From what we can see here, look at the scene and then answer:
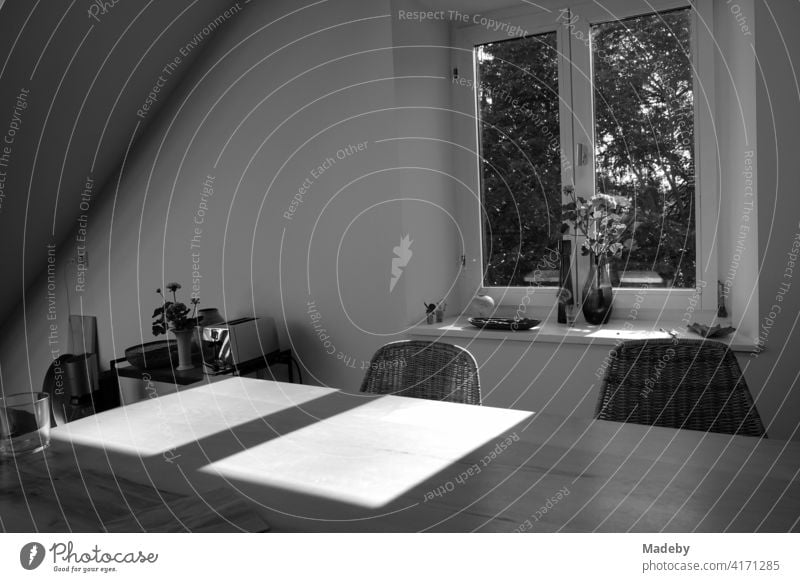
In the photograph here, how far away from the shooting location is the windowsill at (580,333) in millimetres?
2412

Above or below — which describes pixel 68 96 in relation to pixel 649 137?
above

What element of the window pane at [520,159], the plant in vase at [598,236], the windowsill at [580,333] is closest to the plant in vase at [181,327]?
the windowsill at [580,333]

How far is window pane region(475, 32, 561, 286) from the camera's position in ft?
9.40

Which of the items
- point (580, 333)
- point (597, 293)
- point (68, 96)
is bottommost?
point (580, 333)

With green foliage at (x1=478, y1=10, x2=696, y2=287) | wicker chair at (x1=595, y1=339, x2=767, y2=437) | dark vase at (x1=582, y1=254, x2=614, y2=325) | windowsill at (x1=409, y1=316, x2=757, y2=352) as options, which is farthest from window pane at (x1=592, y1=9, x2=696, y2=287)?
wicker chair at (x1=595, y1=339, x2=767, y2=437)

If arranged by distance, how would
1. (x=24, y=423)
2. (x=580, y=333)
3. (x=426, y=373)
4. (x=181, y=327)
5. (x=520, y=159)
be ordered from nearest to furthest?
(x=24, y=423), (x=426, y=373), (x=580, y=333), (x=181, y=327), (x=520, y=159)

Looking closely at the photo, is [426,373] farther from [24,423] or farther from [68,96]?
[68,96]

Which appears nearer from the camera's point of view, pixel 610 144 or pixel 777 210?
pixel 777 210

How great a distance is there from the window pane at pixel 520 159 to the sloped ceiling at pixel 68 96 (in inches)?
50.9

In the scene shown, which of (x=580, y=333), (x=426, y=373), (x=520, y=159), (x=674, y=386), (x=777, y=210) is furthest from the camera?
(x=520, y=159)

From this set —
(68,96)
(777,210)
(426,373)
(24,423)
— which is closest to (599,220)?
(777,210)

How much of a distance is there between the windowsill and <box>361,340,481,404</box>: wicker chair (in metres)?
0.66

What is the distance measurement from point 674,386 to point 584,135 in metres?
1.37

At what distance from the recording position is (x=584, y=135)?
2.79 meters
